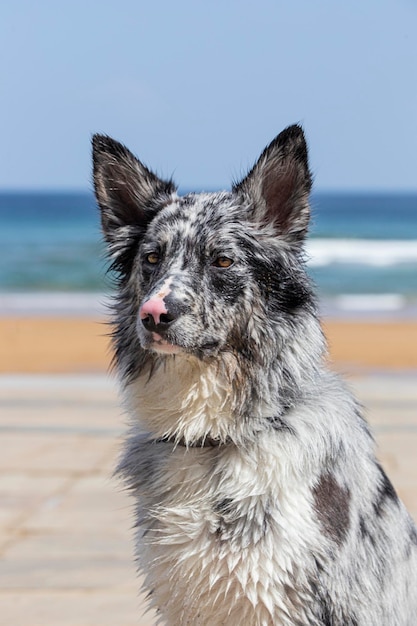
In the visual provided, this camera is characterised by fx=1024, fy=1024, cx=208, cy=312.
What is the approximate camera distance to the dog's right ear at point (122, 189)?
156 inches

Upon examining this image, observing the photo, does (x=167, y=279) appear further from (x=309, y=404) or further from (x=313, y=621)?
(x=313, y=621)

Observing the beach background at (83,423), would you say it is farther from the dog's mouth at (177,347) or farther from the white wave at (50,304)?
the dog's mouth at (177,347)

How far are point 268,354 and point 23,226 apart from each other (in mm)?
46937

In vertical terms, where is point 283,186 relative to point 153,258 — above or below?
above

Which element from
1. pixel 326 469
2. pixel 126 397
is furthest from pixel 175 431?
pixel 326 469

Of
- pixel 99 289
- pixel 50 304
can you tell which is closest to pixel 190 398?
pixel 50 304

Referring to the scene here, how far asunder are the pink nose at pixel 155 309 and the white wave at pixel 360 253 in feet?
86.9

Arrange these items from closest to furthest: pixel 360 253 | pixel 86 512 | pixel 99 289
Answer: pixel 86 512
pixel 99 289
pixel 360 253

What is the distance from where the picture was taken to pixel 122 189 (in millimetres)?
4008

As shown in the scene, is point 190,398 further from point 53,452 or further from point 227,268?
point 53,452

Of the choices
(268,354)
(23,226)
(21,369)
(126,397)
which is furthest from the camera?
(23,226)

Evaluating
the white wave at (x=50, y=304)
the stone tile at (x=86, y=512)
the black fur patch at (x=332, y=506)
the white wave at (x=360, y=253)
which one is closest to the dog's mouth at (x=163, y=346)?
the black fur patch at (x=332, y=506)

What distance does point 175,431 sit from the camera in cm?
371

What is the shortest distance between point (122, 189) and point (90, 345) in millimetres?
11263
